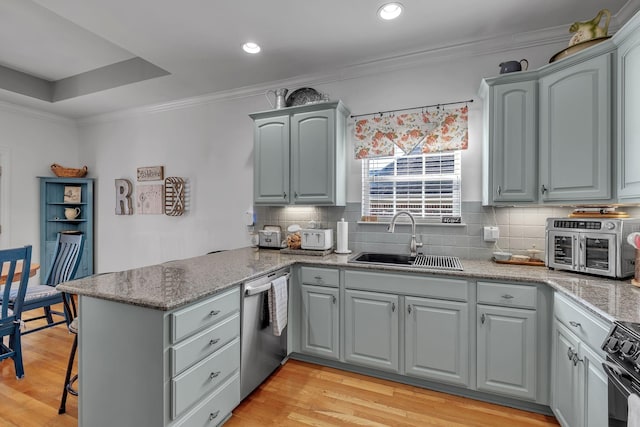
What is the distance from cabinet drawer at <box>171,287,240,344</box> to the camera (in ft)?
4.51

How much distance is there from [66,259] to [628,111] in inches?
179

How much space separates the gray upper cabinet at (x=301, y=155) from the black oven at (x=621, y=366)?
191 centimetres

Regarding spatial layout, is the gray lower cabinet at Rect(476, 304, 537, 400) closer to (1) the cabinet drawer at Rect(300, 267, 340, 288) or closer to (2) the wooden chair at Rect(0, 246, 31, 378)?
(1) the cabinet drawer at Rect(300, 267, 340, 288)

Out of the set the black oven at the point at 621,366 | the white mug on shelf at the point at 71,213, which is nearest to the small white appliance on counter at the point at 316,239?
the black oven at the point at 621,366

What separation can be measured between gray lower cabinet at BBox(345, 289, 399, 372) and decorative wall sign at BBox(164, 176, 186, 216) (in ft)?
8.08

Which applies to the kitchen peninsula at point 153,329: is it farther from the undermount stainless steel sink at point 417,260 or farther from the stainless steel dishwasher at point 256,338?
the undermount stainless steel sink at point 417,260

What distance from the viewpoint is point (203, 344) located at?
1533 millimetres

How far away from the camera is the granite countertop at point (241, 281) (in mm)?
1336

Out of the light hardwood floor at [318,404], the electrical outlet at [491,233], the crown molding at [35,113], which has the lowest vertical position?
the light hardwood floor at [318,404]

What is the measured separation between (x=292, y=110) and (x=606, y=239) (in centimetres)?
248

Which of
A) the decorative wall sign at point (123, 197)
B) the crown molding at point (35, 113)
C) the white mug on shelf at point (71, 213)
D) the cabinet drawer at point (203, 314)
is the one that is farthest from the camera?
the white mug on shelf at point (71, 213)

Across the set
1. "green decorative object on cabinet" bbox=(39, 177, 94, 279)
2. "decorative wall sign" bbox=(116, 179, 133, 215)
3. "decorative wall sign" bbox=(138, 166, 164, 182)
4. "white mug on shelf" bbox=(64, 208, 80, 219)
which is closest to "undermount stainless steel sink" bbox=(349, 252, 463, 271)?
"decorative wall sign" bbox=(138, 166, 164, 182)

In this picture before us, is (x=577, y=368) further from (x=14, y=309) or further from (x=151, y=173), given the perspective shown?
(x=151, y=173)

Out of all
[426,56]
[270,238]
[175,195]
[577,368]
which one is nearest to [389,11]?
[426,56]
